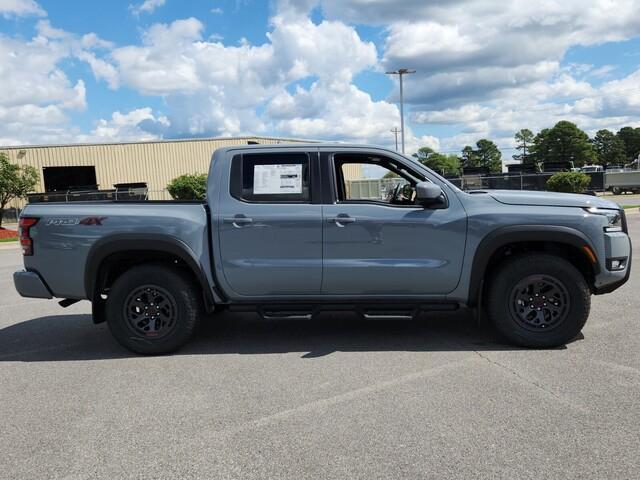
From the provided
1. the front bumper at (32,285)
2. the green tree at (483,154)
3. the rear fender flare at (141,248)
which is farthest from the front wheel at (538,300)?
the green tree at (483,154)

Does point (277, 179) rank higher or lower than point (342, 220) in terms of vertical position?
higher

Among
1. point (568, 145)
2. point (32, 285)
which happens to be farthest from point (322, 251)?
point (568, 145)

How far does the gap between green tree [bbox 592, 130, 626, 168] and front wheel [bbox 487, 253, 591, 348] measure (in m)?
123

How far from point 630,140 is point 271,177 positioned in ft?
441

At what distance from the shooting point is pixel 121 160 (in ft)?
133

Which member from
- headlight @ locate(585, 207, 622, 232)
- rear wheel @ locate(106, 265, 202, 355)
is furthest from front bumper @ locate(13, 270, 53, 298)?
headlight @ locate(585, 207, 622, 232)

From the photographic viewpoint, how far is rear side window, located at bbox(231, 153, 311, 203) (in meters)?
5.01

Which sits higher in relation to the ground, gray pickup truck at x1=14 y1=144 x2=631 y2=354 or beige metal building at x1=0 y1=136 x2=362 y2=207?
beige metal building at x1=0 y1=136 x2=362 y2=207

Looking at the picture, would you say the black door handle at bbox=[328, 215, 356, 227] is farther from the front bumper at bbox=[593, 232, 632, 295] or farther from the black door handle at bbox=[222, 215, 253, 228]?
the front bumper at bbox=[593, 232, 632, 295]

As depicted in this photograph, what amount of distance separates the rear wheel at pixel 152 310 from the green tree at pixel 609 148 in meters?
125

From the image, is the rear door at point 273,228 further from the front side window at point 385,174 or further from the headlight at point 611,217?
the headlight at point 611,217

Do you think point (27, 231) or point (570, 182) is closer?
point (27, 231)

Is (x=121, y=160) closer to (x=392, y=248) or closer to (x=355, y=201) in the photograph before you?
(x=355, y=201)

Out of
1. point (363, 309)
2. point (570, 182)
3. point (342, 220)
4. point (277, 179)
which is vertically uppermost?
point (277, 179)
